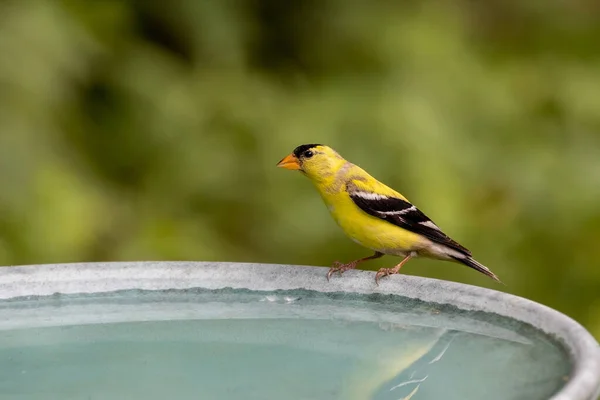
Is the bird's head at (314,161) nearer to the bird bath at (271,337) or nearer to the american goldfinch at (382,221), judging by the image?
the american goldfinch at (382,221)

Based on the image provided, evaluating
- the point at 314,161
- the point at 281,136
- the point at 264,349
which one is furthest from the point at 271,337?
the point at 281,136

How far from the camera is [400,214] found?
346 cm

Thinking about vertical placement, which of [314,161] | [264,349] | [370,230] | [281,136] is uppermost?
[281,136]

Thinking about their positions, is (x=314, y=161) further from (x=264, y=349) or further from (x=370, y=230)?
(x=264, y=349)

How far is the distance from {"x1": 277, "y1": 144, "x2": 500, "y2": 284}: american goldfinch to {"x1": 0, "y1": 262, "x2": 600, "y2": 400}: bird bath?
0.65m

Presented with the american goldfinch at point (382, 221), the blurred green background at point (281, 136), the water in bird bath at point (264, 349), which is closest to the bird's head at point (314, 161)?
the american goldfinch at point (382, 221)

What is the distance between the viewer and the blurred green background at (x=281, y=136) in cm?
431

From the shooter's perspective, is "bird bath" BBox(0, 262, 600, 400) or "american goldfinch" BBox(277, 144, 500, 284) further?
"american goldfinch" BBox(277, 144, 500, 284)

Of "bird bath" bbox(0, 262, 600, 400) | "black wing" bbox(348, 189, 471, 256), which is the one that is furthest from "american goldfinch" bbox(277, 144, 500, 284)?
"bird bath" bbox(0, 262, 600, 400)

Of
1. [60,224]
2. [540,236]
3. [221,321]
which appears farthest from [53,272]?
[540,236]

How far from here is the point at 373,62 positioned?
5023mm

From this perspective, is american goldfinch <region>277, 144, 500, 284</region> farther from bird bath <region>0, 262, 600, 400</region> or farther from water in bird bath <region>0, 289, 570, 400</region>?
water in bird bath <region>0, 289, 570, 400</region>

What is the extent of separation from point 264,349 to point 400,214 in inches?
50.2

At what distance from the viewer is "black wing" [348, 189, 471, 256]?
344cm
